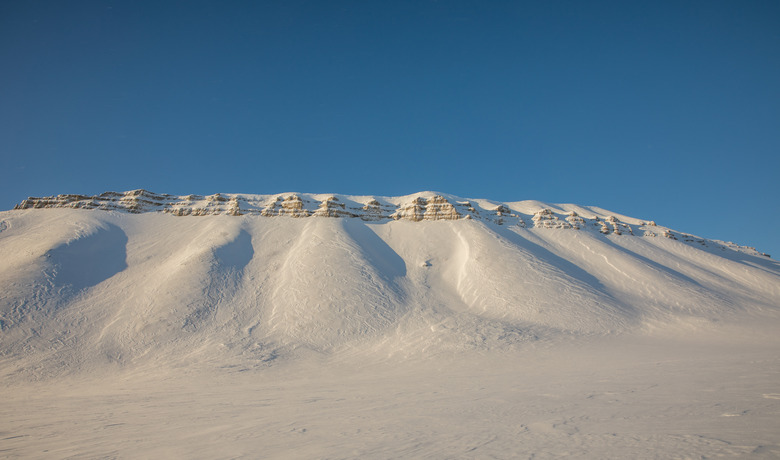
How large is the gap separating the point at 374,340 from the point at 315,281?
9.57 m

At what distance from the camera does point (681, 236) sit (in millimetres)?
62281

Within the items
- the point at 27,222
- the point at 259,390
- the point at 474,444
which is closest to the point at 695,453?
the point at 474,444

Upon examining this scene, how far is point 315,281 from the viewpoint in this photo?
114 feet

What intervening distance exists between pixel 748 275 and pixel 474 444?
5591cm

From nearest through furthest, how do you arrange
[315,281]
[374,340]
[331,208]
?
[374,340], [315,281], [331,208]

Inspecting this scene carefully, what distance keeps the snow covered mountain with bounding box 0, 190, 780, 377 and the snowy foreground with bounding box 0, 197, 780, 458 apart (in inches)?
9.2

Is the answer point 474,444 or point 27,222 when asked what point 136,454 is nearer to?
point 474,444

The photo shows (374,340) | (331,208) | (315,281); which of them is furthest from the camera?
(331,208)

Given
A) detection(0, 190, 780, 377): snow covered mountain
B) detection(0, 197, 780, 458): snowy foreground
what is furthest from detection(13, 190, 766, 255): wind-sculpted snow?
detection(0, 197, 780, 458): snowy foreground

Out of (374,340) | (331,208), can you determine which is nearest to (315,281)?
(374,340)

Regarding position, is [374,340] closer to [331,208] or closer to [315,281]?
[315,281]

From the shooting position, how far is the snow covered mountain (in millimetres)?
27078

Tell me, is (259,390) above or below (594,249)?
below

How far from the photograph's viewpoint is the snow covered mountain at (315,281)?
2708 centimetres
